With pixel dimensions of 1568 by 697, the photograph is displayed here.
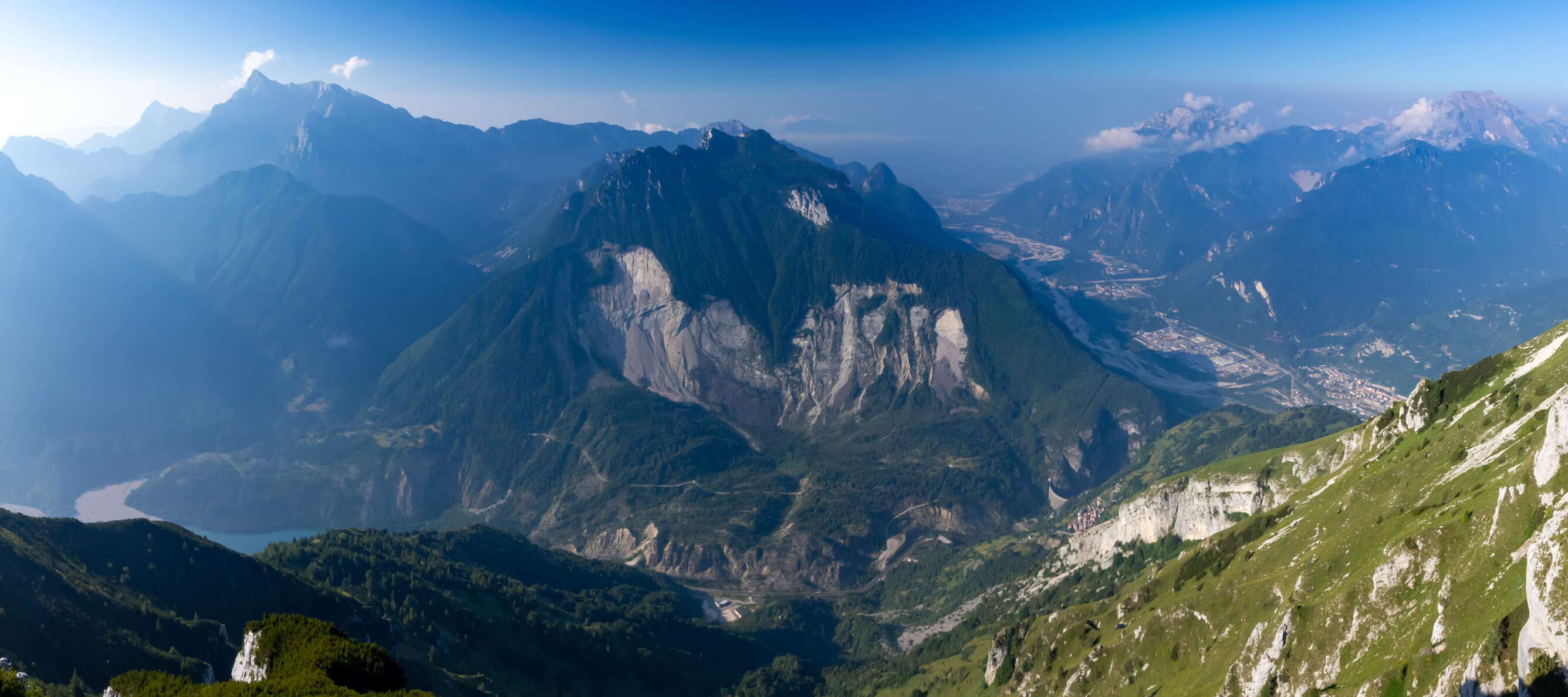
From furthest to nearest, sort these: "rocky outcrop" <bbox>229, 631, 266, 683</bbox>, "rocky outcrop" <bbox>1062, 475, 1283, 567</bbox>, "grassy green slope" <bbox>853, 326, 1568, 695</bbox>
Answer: "rocky outcrop" <bbox>1062, 475, 1283, 567</bbox>
"grassy green slope" <bbox>853, 326, 1568, 695</bbox>
"rocky outcrop" <bbox>229, 631, 266, 683</bbox>

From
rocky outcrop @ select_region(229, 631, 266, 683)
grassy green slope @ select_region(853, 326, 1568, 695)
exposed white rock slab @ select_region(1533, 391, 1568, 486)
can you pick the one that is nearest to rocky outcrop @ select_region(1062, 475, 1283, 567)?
grassy green slope @ select_region(853, 326, 1568, 695)

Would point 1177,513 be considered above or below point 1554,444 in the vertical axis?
below

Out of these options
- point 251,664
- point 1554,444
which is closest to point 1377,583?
point 1554,444

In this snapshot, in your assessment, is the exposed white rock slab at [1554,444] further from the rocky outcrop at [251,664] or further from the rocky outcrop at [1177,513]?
the rocky outcrop at [1177,513]

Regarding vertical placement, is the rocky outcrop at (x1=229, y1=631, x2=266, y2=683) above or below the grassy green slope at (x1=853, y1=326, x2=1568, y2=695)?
above

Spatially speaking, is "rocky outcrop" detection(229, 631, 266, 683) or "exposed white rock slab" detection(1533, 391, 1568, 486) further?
"exposed white rock slab" detection(1533, 391, 1568, 486)

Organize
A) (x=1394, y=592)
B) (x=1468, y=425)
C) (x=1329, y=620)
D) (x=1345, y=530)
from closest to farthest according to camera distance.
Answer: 1. (x=1394, y=592)
2. (x=1329, y=620)
3. (x=1345, y=530)
4. (x=1468, y=425)

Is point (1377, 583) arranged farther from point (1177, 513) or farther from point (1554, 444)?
point (1177, 513)

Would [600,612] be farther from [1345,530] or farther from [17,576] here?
[1345,530]

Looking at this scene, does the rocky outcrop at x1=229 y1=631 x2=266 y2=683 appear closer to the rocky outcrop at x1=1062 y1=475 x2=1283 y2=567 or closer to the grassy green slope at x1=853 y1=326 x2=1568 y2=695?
the grassy green slope at x1=853 y1=326 x2=1568 y2=695

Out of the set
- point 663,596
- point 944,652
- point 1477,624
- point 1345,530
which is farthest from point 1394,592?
point 663,596

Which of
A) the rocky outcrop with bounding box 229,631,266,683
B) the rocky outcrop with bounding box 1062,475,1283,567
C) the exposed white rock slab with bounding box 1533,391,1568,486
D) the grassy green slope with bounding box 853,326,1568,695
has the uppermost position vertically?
the exposed white rock slab with bounding box 1533,391,1568,486
